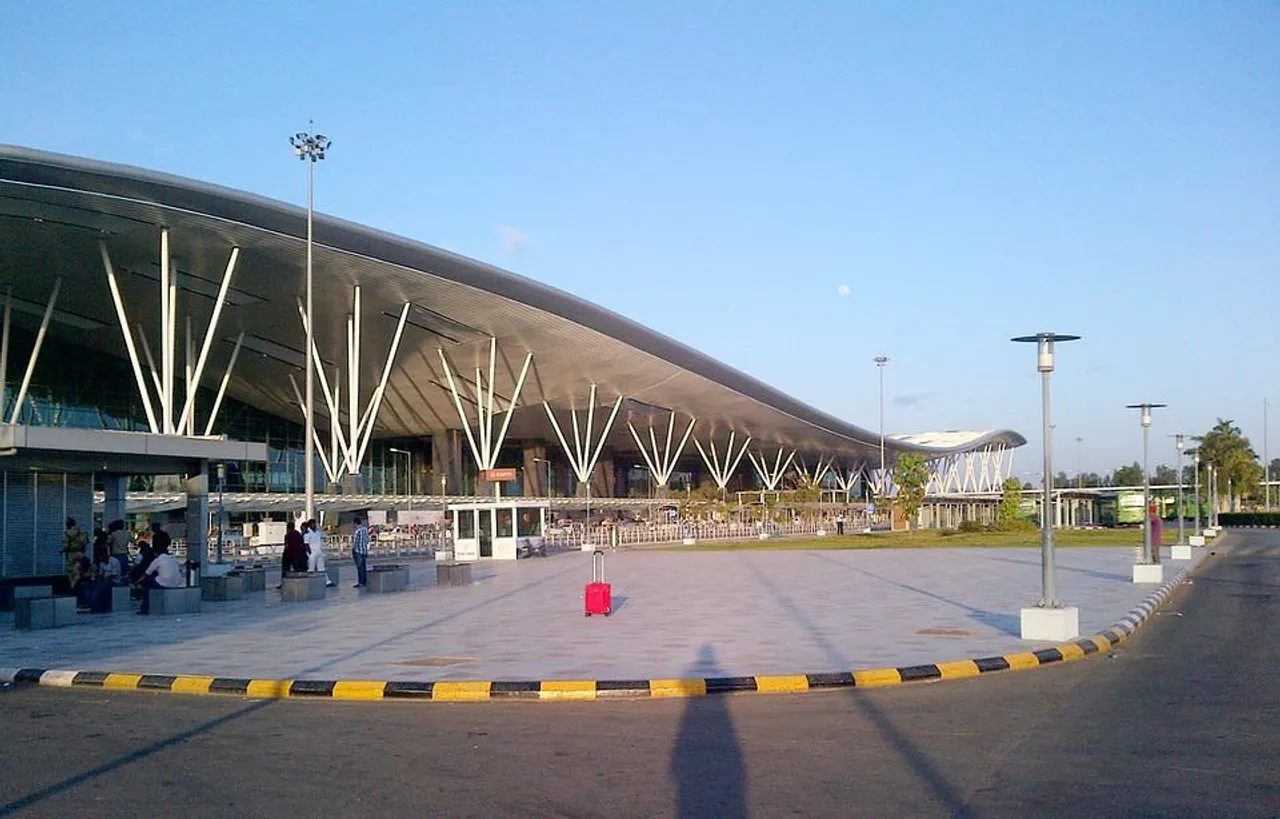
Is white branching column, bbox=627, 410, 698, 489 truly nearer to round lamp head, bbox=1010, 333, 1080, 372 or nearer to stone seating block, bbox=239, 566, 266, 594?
stone seating block, bbox=239, 566, 266, 594

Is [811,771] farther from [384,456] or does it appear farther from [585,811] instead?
[384,456]

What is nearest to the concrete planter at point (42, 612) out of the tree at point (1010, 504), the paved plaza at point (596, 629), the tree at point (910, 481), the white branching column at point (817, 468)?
the paved plaza at point (596, 629)

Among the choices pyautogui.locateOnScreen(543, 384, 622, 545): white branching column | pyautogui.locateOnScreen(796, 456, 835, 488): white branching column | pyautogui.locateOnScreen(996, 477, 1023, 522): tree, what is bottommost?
pyautogui.locateOnScreen(996, 477, 1023, 522): tree

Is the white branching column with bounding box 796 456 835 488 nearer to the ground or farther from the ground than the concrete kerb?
farther from the ground

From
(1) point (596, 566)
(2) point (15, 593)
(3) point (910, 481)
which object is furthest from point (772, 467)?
(2) point (15, 593)

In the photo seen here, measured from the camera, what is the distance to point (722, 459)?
325 ft

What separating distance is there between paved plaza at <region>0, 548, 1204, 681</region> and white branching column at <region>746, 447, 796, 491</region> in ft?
236

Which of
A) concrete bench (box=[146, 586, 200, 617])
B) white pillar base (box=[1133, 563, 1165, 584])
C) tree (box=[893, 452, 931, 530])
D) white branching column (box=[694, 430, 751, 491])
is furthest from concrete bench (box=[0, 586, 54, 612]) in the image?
white branching column (box=[694, 430, 751, 491])

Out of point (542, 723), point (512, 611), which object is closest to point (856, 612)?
point (512, 611)

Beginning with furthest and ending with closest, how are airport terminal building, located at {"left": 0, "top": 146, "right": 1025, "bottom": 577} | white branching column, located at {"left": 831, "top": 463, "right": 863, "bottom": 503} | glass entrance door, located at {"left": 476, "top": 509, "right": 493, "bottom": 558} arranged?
1. white branching column, located at {"left": 831, "top": 463, "right": 863, "bottom": 503}
2. glass entrance door, located at {"left": 476, "top": 509, "right": 493, "bottom": 558}
3. airport terminal building, located at {"left": 0, "top": 146, "right": 1025, "bottom": 577}

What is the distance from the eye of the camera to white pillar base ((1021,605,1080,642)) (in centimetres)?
1526

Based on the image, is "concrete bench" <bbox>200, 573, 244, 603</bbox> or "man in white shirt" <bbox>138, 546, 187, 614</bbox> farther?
"concrete bench" <bbox>200, 573, 244, 603</bbox>

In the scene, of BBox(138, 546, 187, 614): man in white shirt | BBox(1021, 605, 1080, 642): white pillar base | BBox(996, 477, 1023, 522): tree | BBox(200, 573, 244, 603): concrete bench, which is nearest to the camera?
BBox(1021, 605, 1080, 642): white pillar base

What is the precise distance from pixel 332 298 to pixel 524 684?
3771cm
